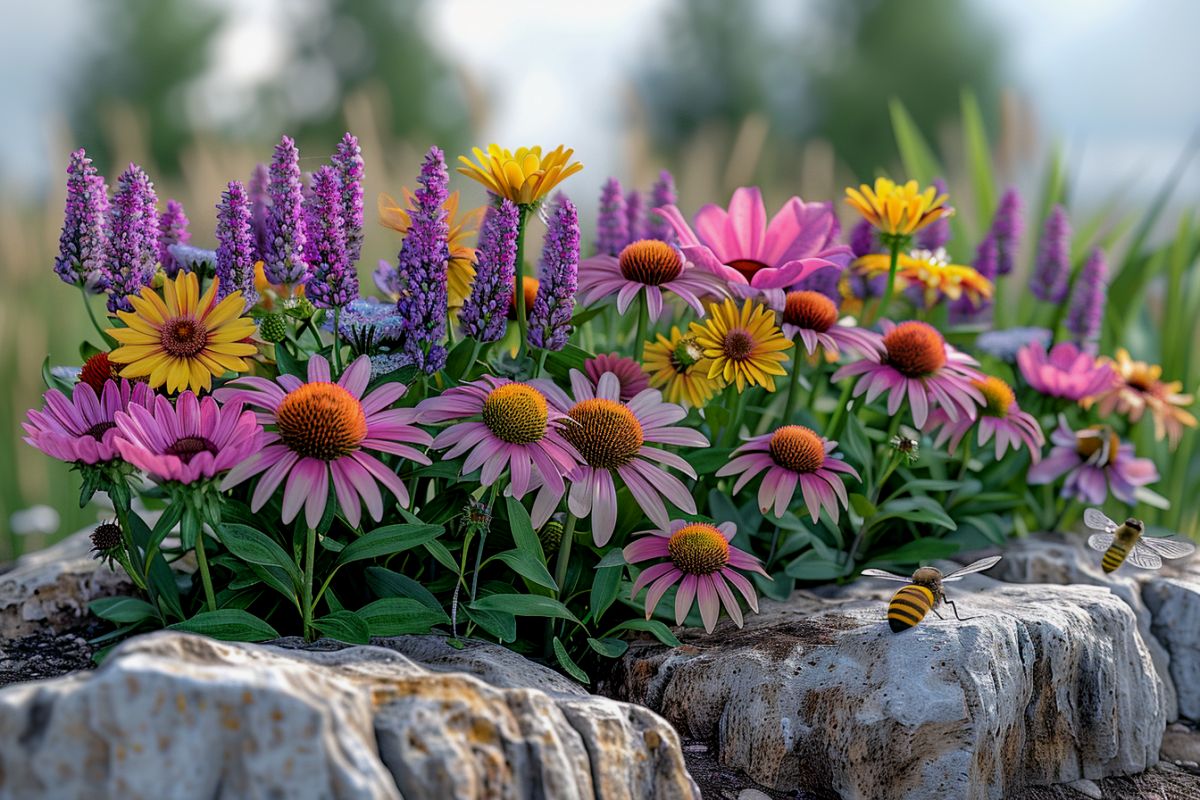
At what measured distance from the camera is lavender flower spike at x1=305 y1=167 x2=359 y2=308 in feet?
6.66

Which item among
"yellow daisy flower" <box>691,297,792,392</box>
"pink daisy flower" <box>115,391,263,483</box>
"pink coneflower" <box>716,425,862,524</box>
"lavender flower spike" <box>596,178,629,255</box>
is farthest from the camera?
"lavender flower spike" <box>596,178,629,255</box>

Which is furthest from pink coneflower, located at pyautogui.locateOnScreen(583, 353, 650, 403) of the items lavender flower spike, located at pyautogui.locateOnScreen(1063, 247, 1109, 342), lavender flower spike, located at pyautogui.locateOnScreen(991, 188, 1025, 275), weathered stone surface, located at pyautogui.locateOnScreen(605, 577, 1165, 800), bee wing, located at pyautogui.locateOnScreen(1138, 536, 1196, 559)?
lavender flower spike, located at pyautogui.locateOnScreen(1063, 247, 1109, 342)

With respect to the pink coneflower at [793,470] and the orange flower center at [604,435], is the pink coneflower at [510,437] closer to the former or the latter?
the orange flower center at [604,435]

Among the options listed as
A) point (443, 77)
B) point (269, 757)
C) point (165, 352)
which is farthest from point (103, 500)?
point (443, 77)

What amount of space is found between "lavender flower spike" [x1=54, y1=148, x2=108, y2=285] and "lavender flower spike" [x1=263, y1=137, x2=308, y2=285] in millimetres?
389

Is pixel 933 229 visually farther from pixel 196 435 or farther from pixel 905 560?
pixel 196 435

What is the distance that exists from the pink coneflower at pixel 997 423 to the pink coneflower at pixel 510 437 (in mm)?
1264

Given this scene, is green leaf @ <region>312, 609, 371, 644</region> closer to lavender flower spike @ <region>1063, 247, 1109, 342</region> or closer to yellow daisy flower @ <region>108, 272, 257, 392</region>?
yellow daisy flower @ <region>108, 272, 257, 392</region>

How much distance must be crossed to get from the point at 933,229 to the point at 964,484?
3.45 ft

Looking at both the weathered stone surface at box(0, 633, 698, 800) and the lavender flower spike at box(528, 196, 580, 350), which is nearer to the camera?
the weathered stone surface at box(0, 633, 698, 800)

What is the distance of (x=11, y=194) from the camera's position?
24.4ft

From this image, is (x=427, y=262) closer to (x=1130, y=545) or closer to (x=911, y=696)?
(x=911, y=696)

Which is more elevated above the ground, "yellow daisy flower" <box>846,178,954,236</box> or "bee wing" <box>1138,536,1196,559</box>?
"yellow daisy flower" <box>846,178,954,236</box>

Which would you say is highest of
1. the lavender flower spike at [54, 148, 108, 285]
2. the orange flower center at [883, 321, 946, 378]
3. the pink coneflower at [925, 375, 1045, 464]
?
the lavender flower spike at [54, 148, 108, 285]
